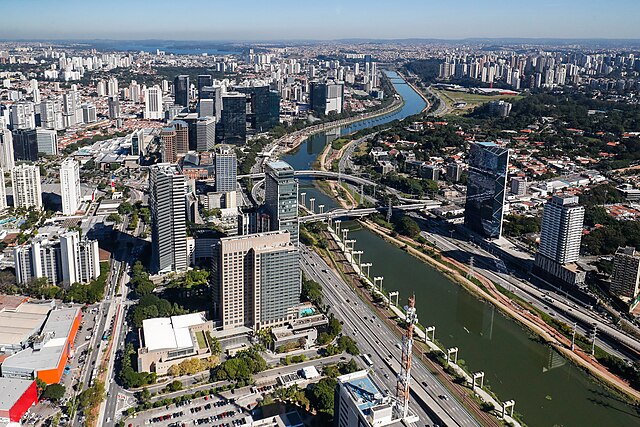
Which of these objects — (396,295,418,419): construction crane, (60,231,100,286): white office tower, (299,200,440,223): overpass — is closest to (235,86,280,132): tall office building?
(299,200,440,223): overpass

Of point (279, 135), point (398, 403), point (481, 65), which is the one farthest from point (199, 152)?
point (481, 65)

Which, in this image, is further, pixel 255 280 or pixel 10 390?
pixel 255 280

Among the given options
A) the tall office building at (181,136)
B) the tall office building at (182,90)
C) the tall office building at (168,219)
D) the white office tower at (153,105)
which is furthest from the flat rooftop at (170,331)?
the tall office building at (182,90)

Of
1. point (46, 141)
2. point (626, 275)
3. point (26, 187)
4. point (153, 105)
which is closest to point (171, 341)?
point (626, 275)

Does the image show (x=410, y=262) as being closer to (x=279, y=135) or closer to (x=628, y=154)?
(x=628, y=154)

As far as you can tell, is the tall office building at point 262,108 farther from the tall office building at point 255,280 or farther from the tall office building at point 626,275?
the tall office building at point 626,275

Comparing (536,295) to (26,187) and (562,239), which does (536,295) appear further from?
(26,187)
